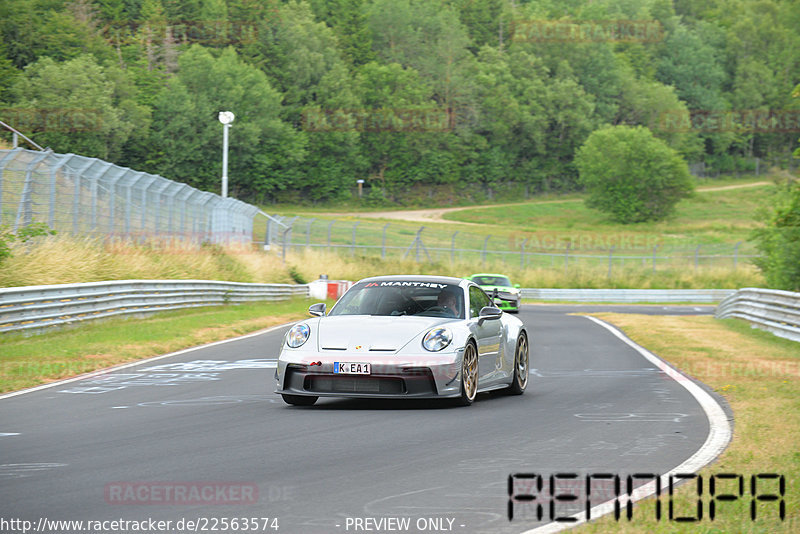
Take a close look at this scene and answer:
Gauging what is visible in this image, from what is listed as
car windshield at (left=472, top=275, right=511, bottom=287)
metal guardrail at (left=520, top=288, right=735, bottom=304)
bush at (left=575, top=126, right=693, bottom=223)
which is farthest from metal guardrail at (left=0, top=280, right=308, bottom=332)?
bush at (left=575, top=126, right=693, bottom=223)

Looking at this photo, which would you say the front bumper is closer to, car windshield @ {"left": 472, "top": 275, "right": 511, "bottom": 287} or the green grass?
car windshield @ {"left": 472, "top": 275, "right": 511, "bottom": 287}

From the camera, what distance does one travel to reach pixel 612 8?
169 metres

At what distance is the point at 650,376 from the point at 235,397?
581 centimetres

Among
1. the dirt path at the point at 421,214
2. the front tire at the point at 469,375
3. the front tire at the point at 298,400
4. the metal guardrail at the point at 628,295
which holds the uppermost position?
the dirt path at the point at 421,214

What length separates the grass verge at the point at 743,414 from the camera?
17.5ft

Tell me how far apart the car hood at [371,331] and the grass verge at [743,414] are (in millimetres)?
3061

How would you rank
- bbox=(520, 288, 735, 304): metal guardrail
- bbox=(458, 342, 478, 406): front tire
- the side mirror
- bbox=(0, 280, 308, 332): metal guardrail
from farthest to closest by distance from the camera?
1. bbox=(520, 288, 735, 304): metal guardrail
2. bbox=(0, 280, 308, 332): metal guardrail
3. the side mirror
4. bbox=(458, 342, 478, 406): front tire

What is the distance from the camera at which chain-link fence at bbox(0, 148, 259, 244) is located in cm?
2127

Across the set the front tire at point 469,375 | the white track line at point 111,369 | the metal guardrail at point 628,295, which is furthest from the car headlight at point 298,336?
the metal guardrail at point 628,295

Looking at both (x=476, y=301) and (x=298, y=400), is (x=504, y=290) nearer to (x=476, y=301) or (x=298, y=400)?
(x=476, y=301)

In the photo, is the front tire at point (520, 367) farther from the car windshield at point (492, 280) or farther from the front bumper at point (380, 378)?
the car windshield at point (492, 280)

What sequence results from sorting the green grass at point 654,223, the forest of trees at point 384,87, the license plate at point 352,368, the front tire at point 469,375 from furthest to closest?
the green grass at point 654,223, the forest of trees at point 384,87, the front tire at point 469,375, the license plate at point 352,368

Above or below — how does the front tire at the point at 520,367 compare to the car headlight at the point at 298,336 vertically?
below

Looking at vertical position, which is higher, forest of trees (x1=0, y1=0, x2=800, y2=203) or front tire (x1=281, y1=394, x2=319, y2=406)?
forest of trees (x1=0, y1=0, x2=800, y2=203)
